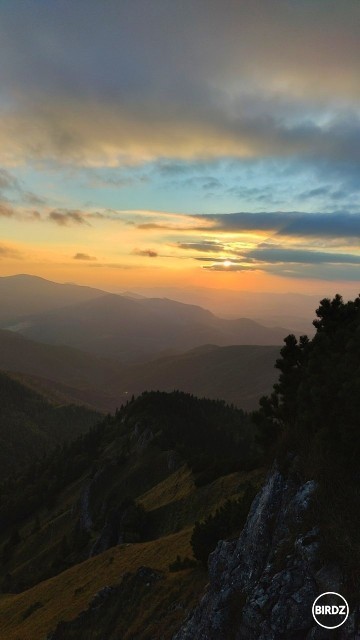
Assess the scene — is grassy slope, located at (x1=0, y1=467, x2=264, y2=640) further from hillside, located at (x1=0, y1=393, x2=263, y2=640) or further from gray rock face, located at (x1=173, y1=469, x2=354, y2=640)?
gray rock face, located at (x1=173, y1=469, x2=354, y2=640)

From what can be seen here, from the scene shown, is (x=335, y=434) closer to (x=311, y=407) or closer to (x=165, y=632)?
(x=311, y=407)

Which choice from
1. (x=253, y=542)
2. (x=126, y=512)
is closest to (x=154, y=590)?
(x=253, y=542)

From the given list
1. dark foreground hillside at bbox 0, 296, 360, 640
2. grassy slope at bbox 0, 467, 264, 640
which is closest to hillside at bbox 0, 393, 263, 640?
grassy slope at bbox 0, 467, 264, 640

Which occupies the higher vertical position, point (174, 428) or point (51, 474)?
point (174, 428)

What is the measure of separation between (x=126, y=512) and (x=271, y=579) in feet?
182

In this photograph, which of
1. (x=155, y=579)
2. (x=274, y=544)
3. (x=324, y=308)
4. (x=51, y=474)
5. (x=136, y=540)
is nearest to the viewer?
(x=274, y=544)

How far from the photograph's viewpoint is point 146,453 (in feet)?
370

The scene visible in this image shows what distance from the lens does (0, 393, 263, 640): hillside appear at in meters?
34.7

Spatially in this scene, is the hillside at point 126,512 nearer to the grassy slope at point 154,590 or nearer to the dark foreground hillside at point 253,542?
the grassy slope at point 154,590

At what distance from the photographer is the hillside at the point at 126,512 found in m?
34.7

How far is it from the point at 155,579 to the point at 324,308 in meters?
28.9

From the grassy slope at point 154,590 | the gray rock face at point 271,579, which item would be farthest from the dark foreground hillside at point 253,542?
the grassy slope at point 154,590

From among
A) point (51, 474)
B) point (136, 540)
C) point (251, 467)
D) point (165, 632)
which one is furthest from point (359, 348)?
point (51, 474)

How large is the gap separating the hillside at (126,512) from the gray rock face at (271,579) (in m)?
6.25
